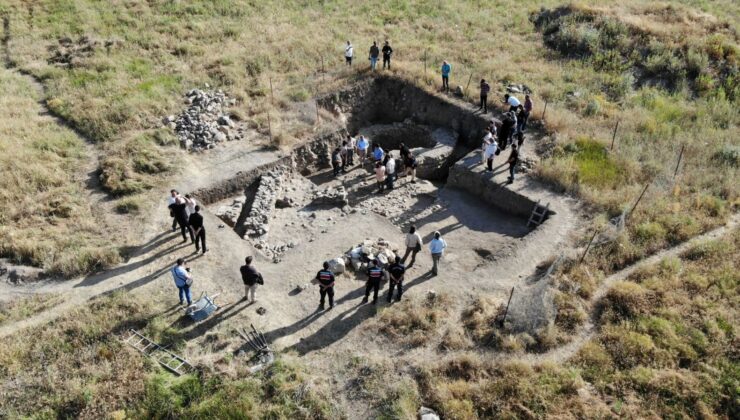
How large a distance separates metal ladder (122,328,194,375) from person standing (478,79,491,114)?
1575 cm

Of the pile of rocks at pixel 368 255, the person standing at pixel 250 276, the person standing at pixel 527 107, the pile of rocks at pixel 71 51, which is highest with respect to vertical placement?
the pile of rocks at pixel 71 51

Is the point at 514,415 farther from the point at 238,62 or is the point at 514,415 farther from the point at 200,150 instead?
the point at 238,62

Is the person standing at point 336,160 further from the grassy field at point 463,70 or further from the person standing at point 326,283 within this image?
the person standing at point 326,283

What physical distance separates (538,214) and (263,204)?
31.0 ft

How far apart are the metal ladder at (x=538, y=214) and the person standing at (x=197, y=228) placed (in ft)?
34.4

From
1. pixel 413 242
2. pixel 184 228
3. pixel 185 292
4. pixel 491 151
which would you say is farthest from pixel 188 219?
pixel 491 151

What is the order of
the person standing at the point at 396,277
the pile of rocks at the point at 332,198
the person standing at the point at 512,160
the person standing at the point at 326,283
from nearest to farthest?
the person standing at the point at 326,283
the person standing at the point at 396,277
the person standing at the point at 512,160
the pile of rocks at the point at 332,198

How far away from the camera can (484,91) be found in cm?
2231

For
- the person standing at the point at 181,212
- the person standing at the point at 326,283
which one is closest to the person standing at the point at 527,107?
the person standing at the point at 326,283

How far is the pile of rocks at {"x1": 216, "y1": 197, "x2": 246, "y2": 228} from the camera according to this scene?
18.4m

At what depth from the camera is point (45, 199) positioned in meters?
17.2

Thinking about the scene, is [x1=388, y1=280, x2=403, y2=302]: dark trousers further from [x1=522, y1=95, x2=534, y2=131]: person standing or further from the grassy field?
[x1=522, y1=95, x2=534, y2=131]: person standing

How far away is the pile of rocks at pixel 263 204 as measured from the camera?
18172mm

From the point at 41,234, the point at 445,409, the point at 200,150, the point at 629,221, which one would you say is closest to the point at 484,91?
the point at 629,221
